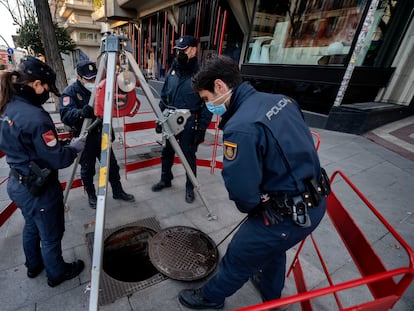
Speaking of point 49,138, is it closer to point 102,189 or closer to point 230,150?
point 102,189

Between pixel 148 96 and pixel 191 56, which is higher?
pixel 191 56

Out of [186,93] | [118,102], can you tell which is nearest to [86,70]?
[118,102]

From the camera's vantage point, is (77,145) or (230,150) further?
(77,145)

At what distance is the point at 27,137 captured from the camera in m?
1.60

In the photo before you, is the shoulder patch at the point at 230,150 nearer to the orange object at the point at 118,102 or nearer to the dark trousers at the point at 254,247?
the dark trousers at the point at 254,247

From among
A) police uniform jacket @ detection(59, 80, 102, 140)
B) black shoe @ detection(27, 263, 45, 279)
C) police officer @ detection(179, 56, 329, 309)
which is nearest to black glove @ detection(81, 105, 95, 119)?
police uniform jacket @ detection(59, 80, 102, 140)

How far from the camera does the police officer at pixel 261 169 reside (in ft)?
4.31

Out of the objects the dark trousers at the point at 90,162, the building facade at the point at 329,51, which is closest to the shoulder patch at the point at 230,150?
the dark trousers at the point at 90,162

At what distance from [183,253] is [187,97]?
207 centimetres

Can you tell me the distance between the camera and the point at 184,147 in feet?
11.2

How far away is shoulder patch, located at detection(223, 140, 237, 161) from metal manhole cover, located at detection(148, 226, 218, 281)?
151 centimetres

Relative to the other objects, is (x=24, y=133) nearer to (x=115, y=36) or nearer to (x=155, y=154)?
(x=115, y=36)

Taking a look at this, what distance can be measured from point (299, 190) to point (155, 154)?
437cm

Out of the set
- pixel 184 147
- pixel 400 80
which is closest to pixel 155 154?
pixel 184 147
